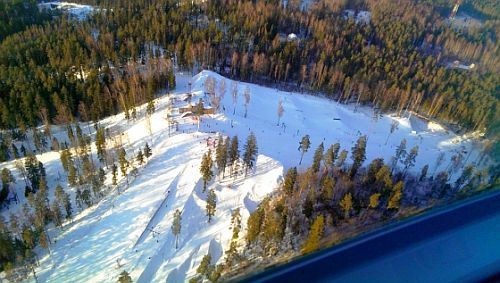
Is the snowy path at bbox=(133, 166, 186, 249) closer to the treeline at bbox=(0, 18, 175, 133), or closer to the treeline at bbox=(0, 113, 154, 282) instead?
the treeline at bbox=(0, 113, 154, 282)

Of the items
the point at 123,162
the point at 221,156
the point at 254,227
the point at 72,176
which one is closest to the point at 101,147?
the point at 72,176

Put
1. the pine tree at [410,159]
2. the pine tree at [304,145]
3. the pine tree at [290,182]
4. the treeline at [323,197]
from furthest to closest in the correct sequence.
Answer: the pine tree at [410,159], the pine tree at [304,145], the pine tree at [290,182], the treeline at [323,197]

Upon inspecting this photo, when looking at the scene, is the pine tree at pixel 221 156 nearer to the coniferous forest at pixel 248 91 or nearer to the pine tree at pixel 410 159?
the coniferous forest at pixel 248 91

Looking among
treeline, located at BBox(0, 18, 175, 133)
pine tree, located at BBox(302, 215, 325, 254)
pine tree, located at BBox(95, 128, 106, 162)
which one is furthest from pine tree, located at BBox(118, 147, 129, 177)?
pine tree, located at BBox(302, 215, 325, 254)

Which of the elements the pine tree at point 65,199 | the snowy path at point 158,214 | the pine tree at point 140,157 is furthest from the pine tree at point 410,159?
the pine tree at point 65,199

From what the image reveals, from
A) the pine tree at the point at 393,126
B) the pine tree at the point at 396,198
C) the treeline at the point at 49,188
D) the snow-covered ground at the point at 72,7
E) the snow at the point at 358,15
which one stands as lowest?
the treeline at the point at 49,188

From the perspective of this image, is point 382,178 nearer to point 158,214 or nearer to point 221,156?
point 221,156
